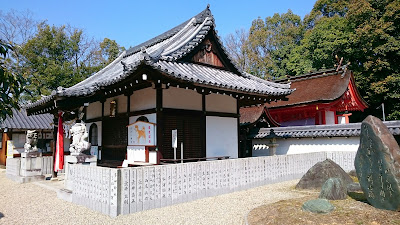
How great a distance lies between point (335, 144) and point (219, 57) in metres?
6.40

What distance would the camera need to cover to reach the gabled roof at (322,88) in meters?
18.1

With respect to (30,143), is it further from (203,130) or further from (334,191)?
(334,191)

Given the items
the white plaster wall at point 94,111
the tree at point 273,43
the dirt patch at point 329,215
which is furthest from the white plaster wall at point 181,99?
the tree at point 273,43

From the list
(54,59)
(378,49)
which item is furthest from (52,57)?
(378,49)

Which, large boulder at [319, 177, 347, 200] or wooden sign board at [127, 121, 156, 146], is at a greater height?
wooden sign board at [127, 121, 156, 146]

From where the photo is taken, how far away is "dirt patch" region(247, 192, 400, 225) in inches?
201

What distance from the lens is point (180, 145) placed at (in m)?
9.74

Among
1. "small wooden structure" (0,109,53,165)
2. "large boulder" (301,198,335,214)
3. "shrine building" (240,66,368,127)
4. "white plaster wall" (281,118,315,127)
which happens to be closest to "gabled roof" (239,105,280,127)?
"shrine building" (240,66,368,127)

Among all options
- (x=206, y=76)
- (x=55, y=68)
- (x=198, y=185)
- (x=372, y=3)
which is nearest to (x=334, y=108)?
(x=372, y=3)

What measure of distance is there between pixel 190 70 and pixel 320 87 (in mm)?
13421

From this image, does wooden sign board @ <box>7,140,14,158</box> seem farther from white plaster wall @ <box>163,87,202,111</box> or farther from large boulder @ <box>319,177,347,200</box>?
large boulder @ <box>319,177,347,200</box>

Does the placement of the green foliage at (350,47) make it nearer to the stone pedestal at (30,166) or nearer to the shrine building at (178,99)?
the shrine building at (178,99)

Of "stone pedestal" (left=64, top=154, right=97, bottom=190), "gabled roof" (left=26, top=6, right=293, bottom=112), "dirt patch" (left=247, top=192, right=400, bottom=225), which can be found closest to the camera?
"dirt patch" (left=247, top=192, right=400, bottom=225)

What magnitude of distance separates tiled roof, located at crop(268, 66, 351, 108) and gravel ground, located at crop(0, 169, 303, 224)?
1092 centimetres
